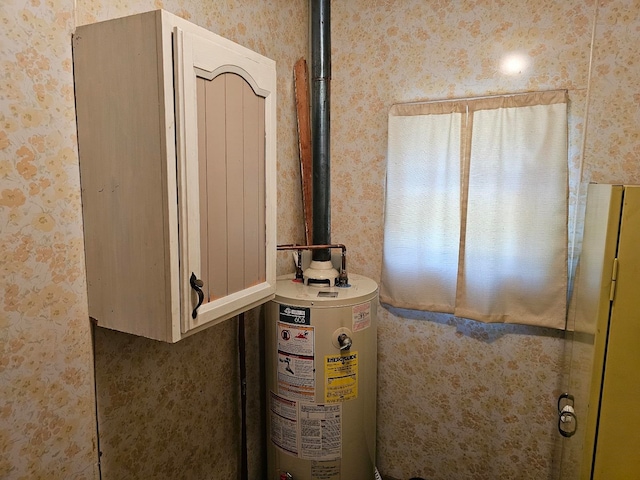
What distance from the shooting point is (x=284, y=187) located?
1777 millimetres

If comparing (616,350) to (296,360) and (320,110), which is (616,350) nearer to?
(296,360)

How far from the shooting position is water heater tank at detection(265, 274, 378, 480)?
1397mm

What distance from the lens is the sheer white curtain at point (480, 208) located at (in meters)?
1.55

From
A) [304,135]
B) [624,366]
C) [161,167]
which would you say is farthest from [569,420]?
[304,135]

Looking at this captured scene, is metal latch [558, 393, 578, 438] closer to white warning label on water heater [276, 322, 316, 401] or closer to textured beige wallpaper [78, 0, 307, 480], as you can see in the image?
white warning label on water heater [276, 322, 316, 401]

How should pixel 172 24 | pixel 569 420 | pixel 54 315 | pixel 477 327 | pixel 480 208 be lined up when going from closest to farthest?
pixel 172 24, pixel 54 315, pixel 569 420, pixel 480 208, pixel 477 327

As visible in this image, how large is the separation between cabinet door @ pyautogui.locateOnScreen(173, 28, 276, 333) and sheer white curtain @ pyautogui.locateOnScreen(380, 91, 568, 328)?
79 cm

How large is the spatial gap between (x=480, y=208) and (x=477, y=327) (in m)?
0.50

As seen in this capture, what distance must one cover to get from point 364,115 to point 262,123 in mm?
889

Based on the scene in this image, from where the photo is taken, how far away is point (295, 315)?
1.41 meters

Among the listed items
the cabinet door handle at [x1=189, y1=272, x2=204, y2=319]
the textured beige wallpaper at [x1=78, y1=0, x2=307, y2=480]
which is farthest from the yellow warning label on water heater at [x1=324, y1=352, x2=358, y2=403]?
the cabinet door handle at [x1=189, y1=272, x2=204, y2=319]

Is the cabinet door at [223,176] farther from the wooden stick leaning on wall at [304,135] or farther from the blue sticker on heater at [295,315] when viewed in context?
the wooden stick leaning on wall at [304,135]

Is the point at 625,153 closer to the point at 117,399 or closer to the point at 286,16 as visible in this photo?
the point at 286,16

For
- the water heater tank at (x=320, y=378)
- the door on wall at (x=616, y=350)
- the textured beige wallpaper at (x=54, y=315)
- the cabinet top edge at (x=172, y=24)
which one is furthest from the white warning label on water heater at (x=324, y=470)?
the cabinet top edge at (x=172, y=24)
